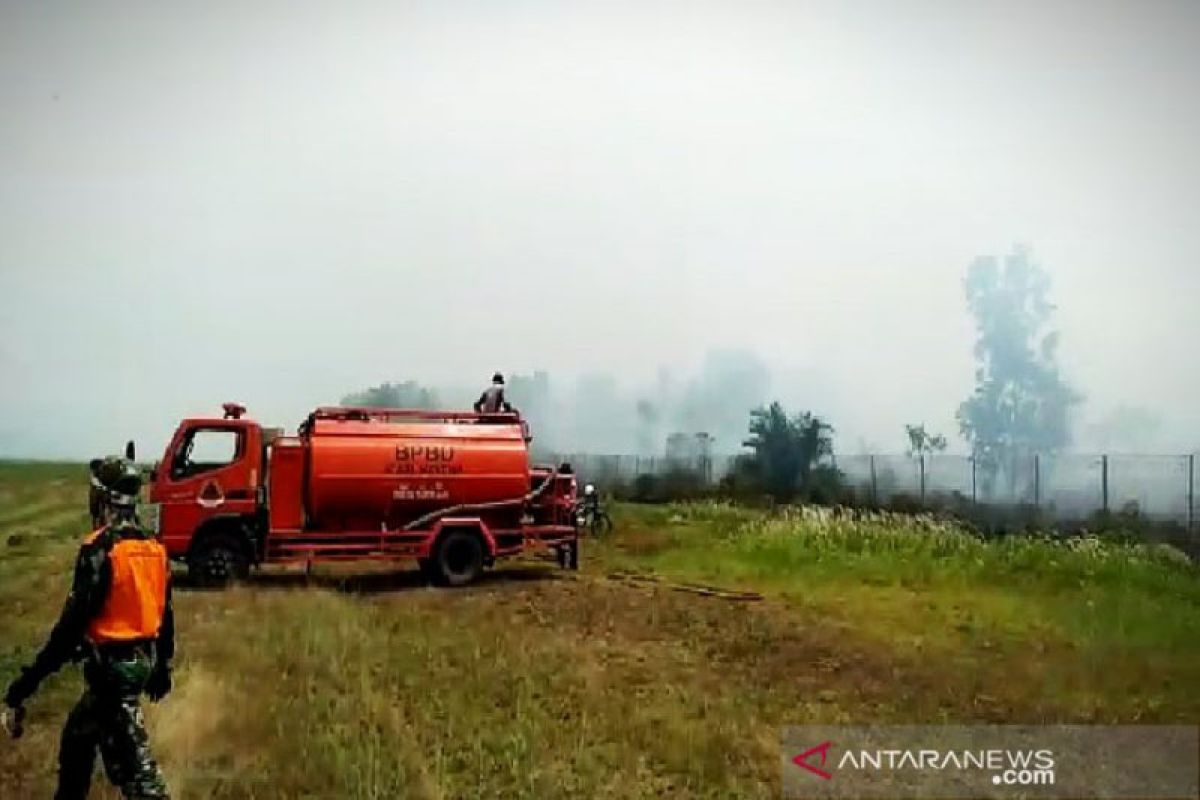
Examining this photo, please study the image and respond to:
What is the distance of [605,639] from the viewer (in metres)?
10.4

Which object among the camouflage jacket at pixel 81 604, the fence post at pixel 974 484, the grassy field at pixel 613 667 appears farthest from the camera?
the fence post at pixel 974 484

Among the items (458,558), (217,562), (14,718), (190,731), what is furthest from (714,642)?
(217,562)

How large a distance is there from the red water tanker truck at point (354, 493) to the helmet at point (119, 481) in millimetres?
8793

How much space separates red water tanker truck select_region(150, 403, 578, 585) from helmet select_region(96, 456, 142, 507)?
8793mm

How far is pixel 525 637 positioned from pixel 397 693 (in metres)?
2.34

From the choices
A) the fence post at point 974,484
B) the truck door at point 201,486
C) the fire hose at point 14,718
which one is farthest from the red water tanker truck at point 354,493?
the fence post at point 974,484

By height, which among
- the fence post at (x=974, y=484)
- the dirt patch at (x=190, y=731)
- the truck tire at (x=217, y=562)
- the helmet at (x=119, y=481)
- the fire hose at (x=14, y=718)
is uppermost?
the helmet at (x=119, y=481)

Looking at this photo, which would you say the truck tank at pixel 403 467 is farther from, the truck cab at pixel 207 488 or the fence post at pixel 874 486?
the fence post at pixel 874 486

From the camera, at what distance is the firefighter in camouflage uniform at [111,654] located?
5.03 m

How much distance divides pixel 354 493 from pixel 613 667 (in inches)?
248

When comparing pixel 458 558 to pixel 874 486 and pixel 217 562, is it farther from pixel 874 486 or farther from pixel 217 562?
pixel 874 486

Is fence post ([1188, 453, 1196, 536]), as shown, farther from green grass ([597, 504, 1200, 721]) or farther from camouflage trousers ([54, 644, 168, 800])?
camouflage trousers ([54, 644, 168, 800])

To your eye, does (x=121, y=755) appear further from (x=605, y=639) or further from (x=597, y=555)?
(x=597, y=555)

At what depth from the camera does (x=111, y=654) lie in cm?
505
